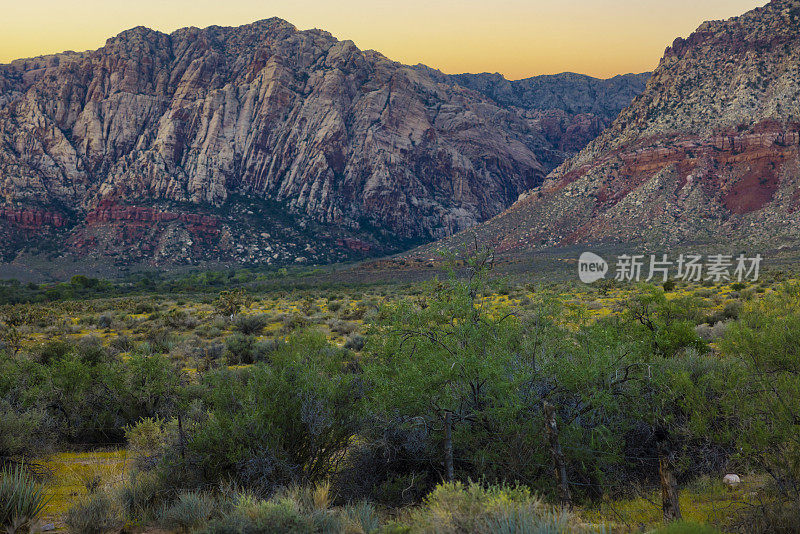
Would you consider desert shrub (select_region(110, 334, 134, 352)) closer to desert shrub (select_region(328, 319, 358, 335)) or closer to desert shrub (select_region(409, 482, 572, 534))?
desert shrub (select_region(328, 319, 358, 335))

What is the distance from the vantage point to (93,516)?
584 centimetres

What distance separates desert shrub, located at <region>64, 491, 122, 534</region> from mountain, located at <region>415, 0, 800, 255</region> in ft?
205

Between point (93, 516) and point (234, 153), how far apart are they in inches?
5416

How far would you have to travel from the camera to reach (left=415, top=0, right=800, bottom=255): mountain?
230 feet

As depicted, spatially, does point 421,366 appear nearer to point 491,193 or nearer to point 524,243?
point 524,243

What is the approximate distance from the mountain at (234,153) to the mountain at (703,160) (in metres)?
52.7

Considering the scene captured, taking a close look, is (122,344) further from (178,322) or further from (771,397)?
(771,397)

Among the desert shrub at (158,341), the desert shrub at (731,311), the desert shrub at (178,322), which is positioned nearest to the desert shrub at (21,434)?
the desert shrub at (158,341)

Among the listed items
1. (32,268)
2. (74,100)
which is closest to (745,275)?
(32,268)

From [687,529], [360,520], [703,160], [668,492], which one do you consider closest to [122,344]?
[360,520]

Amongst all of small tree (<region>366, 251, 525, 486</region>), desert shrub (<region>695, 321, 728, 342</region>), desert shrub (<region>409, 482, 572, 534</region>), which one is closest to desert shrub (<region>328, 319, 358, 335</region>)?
small tree (<region>366, 251, 525, 486</region>)

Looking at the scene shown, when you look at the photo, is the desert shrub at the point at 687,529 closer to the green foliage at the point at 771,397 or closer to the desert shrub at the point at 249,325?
the green foliage at the point at 771,397

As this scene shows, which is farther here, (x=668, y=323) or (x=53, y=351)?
(x=53, y=351)

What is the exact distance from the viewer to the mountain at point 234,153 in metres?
107
